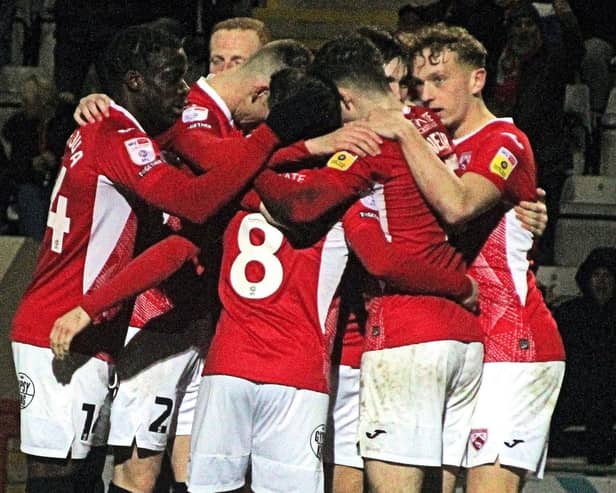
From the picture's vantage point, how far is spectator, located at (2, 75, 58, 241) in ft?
34.2

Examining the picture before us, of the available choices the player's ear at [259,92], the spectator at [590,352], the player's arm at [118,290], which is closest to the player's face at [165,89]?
the player's ear at [259,92]

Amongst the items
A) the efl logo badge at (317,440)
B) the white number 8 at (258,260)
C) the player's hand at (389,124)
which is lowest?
the efl logo badge at (317,440)

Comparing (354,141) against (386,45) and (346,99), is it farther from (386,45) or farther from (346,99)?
(386,45)

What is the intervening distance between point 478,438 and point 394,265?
0.79m

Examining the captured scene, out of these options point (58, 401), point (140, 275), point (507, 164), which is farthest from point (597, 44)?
point (58, 401)

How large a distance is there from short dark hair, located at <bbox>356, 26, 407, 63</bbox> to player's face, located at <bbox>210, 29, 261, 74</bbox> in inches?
41.7

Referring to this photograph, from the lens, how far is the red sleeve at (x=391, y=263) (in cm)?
511

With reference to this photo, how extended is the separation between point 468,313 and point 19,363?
1.62 m

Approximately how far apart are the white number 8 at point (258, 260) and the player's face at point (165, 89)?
1.69 ft

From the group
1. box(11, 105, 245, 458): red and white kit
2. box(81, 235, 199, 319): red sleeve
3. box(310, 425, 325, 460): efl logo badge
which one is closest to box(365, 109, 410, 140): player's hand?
box(11, 105, 245, 458): red and white kit

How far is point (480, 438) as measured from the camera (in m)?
5.43

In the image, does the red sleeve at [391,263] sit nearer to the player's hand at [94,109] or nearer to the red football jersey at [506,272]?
the red football jersey at [506,272]

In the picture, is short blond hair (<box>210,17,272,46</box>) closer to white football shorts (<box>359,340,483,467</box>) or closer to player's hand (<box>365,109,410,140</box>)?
player's hand (<box>365,109,410,140</box>)

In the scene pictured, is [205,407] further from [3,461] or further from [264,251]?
[3,461]
